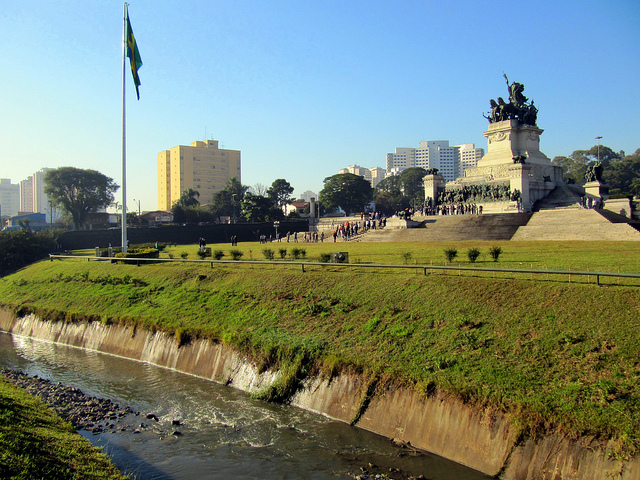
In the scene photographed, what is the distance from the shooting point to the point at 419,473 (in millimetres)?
8336

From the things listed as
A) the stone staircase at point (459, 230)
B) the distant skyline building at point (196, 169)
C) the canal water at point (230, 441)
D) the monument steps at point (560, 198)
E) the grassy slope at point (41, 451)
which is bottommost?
the canal water at point (230, 441)

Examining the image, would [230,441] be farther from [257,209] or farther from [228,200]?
[228,200]

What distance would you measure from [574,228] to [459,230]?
7207 mm

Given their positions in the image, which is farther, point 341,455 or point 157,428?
point 157,428

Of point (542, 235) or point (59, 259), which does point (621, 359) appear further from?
point (59, 259)

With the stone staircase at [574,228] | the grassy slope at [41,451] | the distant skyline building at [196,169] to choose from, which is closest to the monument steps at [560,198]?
the stone staircase at [574,228]

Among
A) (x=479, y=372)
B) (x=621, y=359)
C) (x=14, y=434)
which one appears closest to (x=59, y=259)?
(x=14, y=434)

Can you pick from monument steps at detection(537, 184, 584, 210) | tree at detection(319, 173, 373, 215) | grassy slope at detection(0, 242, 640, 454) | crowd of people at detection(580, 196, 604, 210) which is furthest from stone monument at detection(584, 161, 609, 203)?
tree at detection(319, 173, 373, 215)

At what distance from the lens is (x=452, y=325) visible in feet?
37.8

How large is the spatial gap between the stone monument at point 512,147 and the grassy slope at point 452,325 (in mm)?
28050

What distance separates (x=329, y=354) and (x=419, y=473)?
160 inches

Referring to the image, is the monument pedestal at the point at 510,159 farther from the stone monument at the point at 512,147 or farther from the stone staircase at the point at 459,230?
the stone staircase at the point at 459,230

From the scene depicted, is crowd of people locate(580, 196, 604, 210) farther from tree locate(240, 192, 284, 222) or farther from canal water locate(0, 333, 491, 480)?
tree locate(240, 192, 284, 222)

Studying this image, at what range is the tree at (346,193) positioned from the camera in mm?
82438
